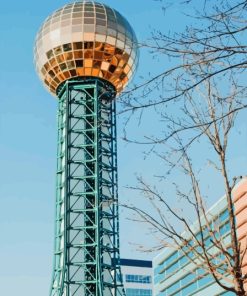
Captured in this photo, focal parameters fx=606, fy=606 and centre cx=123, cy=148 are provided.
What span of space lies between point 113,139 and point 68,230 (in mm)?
8858

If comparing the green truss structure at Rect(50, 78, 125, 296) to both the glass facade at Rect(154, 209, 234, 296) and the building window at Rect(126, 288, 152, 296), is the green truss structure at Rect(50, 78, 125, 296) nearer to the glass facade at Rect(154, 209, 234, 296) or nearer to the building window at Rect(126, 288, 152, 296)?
the glass facade at Rect(154, 209, 234, 296)

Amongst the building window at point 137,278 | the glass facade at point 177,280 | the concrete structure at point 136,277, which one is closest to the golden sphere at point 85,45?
the glass facade at point 177,280

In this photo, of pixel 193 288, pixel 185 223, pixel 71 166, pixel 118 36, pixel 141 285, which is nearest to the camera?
pixel 185 223

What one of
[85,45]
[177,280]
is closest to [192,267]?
[177,280]

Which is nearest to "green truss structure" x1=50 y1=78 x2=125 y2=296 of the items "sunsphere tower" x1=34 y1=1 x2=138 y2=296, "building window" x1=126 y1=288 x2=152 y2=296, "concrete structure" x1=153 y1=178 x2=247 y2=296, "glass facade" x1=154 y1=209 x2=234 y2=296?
"sunsphere tower" x1=34 y1=1 x2=138 y2=296

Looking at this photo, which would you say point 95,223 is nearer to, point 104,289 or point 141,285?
point 104,289

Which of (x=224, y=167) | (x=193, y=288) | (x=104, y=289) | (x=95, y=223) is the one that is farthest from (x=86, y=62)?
(x=224, y=167)

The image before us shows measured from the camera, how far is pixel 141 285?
11069 centimetres

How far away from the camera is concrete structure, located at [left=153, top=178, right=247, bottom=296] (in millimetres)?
56312

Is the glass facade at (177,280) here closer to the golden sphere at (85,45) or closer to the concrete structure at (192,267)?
the concrete structure at (192,267)

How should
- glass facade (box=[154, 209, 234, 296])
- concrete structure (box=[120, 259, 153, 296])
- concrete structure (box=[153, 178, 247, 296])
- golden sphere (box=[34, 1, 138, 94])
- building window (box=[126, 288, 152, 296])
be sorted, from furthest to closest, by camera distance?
concrete structure (box=[120, 259, 153, 296]) → building window (box=[126, 288, 152, 296]) → glass facade (box=[154, 209, 234, 296]) → concrete structure (box=[153, 178, 247, 296]) → golden sphere (box=[34, 1, 138, 94])

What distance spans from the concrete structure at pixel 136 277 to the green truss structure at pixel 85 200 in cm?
Answer: 6310

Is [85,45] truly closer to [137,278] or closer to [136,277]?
[136,277]

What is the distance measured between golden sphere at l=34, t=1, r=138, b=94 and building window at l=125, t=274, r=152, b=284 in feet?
206
